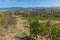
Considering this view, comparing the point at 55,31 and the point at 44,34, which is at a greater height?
the point at 55,31

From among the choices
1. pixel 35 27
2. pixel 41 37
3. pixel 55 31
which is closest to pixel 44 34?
pixel 41 37

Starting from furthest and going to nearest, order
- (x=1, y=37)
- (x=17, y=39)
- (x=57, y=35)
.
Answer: (x=17, y=39) < (x=1, y=37) < (x=57, y=35)

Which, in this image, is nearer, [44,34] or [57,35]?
[57,35]

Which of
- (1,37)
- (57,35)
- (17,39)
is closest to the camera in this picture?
(57,35)

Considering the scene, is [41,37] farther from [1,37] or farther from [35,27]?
[1,37]

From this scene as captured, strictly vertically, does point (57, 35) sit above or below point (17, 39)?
above

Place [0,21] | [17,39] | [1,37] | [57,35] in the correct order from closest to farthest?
1. [57,35]
2. [1,37]
3. [17,39]
4. [0,21]

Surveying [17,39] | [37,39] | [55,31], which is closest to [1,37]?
[17,39]

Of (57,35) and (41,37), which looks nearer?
(57,35)

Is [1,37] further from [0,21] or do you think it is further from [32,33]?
[0,21]
